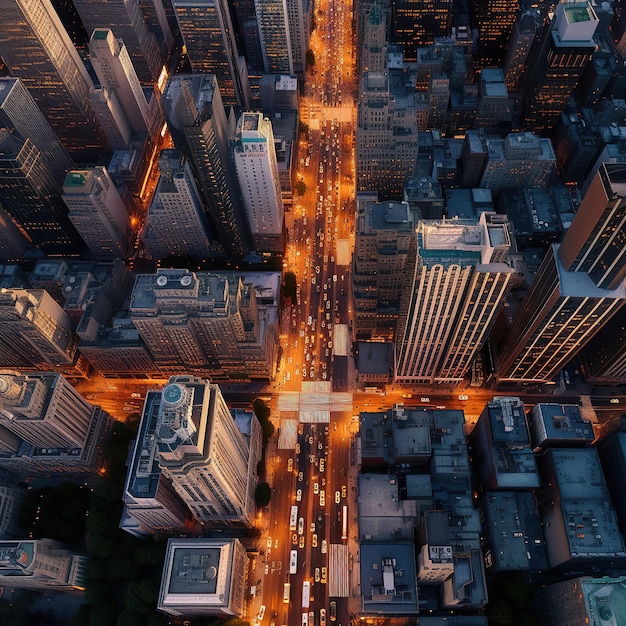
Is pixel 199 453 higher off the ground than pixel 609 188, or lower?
lower

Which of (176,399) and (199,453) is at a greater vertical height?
(176,399)

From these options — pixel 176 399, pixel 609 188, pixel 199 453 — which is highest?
pixel 609 188

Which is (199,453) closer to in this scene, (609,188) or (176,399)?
(176,399)

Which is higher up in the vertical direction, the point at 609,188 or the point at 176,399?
the point at 609,188

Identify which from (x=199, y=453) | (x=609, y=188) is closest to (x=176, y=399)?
(x=199, y=453)
